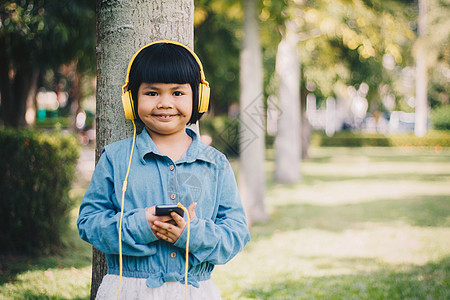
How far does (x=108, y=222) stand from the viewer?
6.33 feet

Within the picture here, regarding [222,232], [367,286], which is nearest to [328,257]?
[367,286]

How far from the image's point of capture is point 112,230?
1.92 metres

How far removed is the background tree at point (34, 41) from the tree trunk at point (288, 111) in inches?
205

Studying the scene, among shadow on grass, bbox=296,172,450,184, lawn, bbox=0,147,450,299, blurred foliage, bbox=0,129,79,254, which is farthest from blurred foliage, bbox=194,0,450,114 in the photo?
shadow on grass, bbox=296,172,450,184

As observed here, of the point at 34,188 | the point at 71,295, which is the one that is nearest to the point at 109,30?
the point at 71,295

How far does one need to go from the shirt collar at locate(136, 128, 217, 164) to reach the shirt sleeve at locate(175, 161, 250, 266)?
0.35 feet

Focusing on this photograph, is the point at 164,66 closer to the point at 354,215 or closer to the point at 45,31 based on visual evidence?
the point at 45,31

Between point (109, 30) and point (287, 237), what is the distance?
17.7 ft

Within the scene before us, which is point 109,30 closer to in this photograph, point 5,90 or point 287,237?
point 287,237

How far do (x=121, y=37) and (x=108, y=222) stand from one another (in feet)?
3.46

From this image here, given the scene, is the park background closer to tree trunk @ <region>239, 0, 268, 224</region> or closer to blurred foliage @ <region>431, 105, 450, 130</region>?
tree trunk @ <region>239, 0, 268, 224</region>

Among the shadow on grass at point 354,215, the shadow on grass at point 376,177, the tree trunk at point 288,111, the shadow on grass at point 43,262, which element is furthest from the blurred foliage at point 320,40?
the shadow on grass at point 43,262

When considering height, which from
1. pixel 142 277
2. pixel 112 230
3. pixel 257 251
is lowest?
pixel 257 251

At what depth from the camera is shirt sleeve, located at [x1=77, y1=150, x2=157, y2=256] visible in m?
1.90
